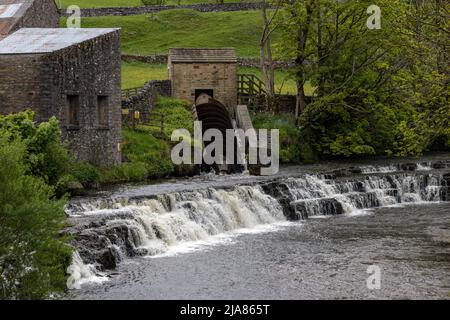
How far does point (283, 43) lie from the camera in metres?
53.5

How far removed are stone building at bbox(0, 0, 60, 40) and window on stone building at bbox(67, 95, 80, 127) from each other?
5.91 metres

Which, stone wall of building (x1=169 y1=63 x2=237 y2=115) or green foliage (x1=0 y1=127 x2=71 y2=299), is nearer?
green foliage (x1=0 y1=127 x2=71 y2=299)

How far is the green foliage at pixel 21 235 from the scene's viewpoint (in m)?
18.7

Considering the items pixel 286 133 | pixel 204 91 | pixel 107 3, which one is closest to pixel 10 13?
pixel 204 91

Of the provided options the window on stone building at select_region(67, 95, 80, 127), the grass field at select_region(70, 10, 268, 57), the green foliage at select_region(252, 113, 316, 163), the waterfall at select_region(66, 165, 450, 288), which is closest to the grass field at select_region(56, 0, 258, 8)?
the grass field at select_region(70, 10, 268, 57)

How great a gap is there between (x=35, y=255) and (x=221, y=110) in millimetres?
33746

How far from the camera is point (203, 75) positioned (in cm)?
5522

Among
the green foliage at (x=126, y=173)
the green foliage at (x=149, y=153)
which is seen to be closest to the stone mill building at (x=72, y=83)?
the green foliage at (x=126, y=173)

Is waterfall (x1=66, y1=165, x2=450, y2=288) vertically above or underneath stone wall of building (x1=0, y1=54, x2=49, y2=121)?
underneath

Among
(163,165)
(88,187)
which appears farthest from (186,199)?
(163,165)

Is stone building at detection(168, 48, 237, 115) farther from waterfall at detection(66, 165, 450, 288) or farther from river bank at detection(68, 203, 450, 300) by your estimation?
river bank at detection(68, 203, 450, 300)

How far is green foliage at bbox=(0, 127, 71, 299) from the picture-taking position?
18688 millimetres

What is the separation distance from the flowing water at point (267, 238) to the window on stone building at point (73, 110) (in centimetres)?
432
